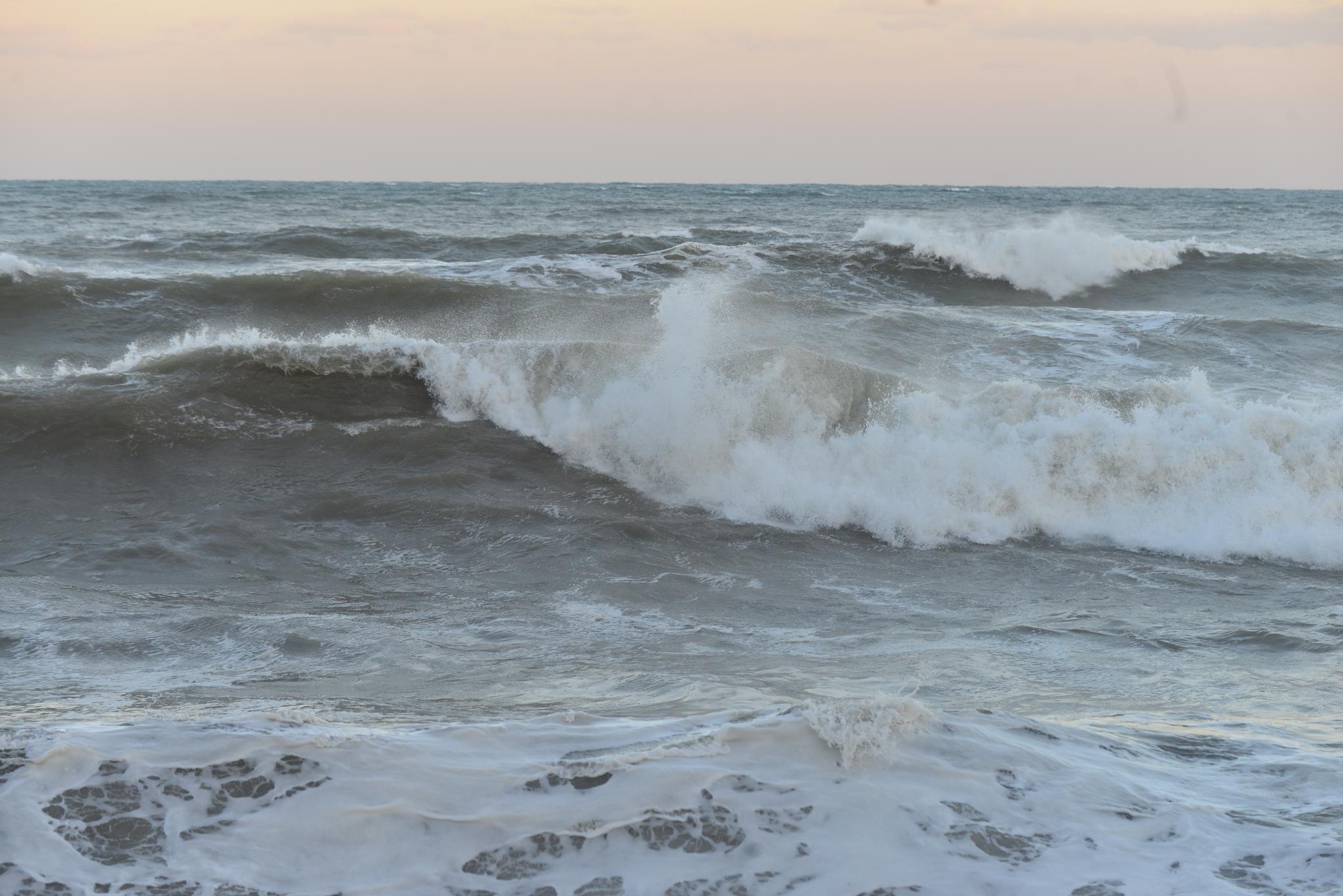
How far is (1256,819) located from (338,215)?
995 inches

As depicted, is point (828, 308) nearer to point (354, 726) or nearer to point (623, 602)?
point (623, 602)

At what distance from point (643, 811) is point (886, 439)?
5.92 metres

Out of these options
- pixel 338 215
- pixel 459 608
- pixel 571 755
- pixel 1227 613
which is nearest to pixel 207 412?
pixel 459 608

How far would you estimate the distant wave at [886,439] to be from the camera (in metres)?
7.79

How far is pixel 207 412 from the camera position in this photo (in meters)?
8.79

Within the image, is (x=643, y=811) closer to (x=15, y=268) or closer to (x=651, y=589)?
(x=651, y=589)

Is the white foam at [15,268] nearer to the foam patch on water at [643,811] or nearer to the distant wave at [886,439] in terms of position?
the distant wave at [886,439]

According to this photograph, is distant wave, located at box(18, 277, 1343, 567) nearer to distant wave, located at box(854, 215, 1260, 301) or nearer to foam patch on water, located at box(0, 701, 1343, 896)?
foam patch on water, located at box(0, 701, 1343, 896)

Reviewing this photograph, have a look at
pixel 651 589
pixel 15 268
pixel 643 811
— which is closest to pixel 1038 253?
pixel 651 589

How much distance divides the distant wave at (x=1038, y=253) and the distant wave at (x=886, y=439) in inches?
313

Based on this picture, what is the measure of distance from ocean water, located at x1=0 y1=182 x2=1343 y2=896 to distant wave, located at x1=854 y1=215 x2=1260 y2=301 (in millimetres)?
2023

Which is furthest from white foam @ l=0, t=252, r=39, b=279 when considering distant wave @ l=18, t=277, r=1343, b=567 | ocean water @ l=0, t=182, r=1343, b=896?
distant wave @ l=18, t=277, r=1343, b=567

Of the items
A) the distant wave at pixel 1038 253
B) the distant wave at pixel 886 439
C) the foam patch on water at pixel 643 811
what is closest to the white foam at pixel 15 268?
the distant wave at pixel 886 439

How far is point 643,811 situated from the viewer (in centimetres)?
305
